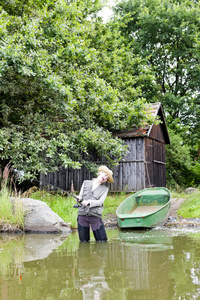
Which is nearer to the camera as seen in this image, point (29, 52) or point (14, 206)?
point (14, 206)

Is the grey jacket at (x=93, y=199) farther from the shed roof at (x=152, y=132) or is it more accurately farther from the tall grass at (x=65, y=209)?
the shed roof at (x=152, y=132)

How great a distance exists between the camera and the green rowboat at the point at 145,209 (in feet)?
33.2

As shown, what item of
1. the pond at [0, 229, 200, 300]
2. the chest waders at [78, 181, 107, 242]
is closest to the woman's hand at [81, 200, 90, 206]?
the chest waders at [78, 181, 107, 242]

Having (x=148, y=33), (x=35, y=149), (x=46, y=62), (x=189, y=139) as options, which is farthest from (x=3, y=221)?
(x=148, y=33)

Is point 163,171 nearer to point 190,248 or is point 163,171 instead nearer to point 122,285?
point 190,248

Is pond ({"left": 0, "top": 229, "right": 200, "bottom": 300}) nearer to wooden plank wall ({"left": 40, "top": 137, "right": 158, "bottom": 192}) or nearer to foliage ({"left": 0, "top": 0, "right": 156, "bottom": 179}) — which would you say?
foliage ({"left": 0, "top": 0, "right": 156, "bottom": 179})

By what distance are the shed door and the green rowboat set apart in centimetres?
307

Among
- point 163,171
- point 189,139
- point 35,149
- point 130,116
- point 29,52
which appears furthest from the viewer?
point 189,139

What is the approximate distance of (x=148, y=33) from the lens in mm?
24984

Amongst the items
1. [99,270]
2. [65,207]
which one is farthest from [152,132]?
[99,270]

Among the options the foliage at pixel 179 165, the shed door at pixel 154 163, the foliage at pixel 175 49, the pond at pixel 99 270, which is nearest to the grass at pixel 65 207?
the pond at pixel 99 270

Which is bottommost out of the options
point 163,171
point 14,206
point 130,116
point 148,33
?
point 14,206

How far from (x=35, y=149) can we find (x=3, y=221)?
9.47 ft

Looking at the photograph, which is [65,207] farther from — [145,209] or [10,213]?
[145,209]
